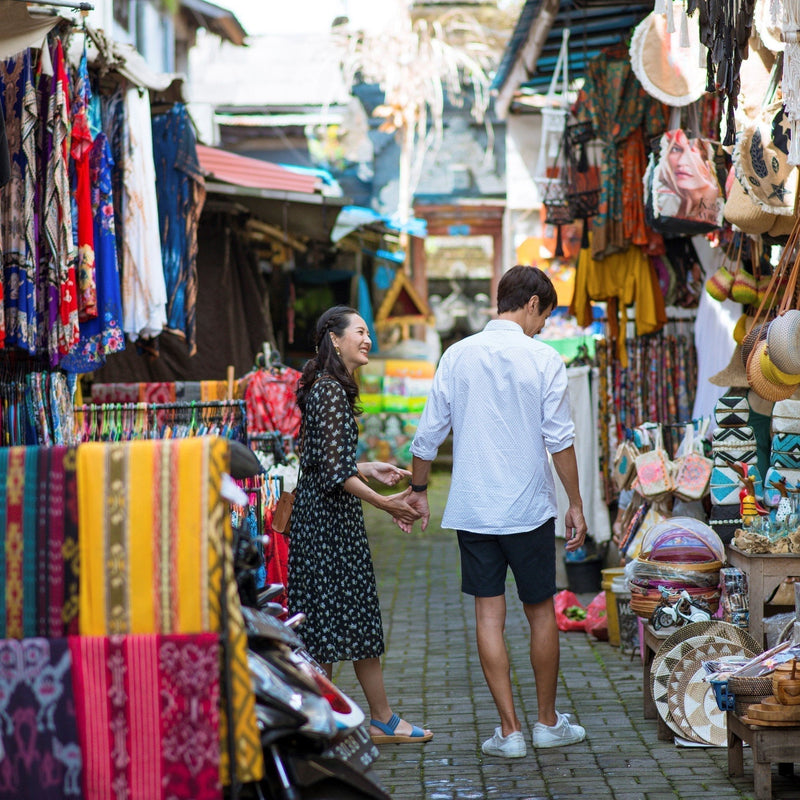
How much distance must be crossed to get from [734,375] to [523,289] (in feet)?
5.38

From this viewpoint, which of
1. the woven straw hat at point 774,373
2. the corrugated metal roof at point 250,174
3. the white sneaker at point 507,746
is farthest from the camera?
the corrugated metal roof at point 250,174

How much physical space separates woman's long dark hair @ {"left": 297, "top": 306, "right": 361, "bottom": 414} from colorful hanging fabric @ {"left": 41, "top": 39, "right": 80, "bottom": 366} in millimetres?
1204

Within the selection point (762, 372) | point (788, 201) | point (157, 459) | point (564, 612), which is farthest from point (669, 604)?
point (157, 459)

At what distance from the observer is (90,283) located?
18.4 ft

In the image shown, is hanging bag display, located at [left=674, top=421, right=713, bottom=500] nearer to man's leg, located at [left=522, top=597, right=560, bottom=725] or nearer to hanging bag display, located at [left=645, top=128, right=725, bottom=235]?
hanging bag display, located at [left=645, top=128, right=725, bottom=235]

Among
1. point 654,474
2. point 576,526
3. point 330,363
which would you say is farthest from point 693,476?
point 330,363

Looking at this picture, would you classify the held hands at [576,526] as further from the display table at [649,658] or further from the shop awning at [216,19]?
the shop awning at [216,19]

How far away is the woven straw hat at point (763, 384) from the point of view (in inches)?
208

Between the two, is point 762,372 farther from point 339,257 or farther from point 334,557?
point 339,257

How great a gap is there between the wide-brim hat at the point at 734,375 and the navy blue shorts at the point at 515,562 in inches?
65.3

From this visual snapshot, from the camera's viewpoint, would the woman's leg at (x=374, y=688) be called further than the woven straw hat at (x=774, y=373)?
No

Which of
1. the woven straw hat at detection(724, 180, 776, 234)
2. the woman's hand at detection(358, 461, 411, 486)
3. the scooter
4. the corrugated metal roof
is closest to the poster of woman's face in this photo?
the woven straw hat at detection(724, 180, 776, 234)


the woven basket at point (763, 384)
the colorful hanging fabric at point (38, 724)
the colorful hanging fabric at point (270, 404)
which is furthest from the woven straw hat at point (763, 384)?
the colorful hanging fabric at point (270, 404)

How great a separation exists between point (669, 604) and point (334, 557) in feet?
5.05
